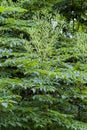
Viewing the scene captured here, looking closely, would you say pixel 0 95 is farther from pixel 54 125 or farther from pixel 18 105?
pixel 54 125

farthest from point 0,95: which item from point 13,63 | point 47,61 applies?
point 47,61

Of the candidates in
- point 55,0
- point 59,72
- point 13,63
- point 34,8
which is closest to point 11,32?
point 34,8

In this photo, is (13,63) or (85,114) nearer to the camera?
(13,63)

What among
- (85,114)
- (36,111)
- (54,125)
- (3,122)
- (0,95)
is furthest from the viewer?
(85,114)

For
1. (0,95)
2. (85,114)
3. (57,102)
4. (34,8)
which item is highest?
(34,8)

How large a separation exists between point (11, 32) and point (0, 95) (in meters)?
2.32

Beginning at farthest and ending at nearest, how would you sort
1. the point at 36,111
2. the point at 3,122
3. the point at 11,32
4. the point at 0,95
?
1. the point at 11,32
2. the point at 36,111
3. the point at 3,122
4. the point at 0,95


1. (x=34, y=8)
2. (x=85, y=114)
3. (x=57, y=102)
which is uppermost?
(x=34, y=8)

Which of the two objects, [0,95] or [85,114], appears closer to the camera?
[0,95]

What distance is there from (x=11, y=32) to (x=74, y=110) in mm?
1937

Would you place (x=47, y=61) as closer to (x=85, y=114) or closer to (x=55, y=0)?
(x=85, y=114)

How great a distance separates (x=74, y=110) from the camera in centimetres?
375

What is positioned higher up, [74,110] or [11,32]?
[11,32]

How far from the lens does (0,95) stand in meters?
2.82
